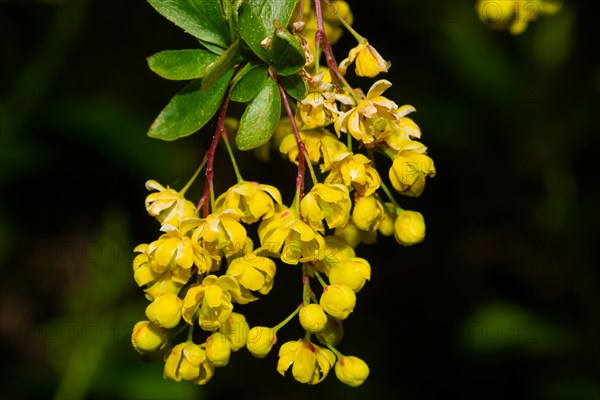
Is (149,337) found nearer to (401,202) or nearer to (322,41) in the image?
(322,41)

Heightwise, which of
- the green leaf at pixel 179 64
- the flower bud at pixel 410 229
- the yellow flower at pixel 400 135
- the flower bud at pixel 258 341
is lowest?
the flower bud at pixel 258 341

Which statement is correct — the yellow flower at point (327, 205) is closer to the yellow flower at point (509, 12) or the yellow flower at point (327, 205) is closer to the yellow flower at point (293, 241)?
the yellow flower at point (293, 241)

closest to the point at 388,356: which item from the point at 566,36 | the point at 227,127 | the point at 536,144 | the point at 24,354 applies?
the point at 536,144

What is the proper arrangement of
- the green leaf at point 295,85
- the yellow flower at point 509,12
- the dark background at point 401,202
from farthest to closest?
the dark background at point 401,202, the yellow flower at point 509,12, the green leaf at point 295,85

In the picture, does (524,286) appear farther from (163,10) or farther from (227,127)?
(163,10)

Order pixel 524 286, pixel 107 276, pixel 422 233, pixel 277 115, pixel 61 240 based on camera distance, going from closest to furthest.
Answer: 1. pixel 277 115
2. pixel 422 233
3. pixel 107 276
4. pixel 524 286
5. pixel 61 240

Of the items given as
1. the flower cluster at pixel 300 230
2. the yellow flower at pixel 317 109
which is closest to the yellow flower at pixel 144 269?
the flower cluster at pixel 300 230

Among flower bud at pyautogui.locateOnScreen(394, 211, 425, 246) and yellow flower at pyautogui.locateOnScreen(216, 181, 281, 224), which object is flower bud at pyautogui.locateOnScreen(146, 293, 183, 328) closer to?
yellow flower at pyautogui.locateOnScreen(216, 181, 281, 224)
